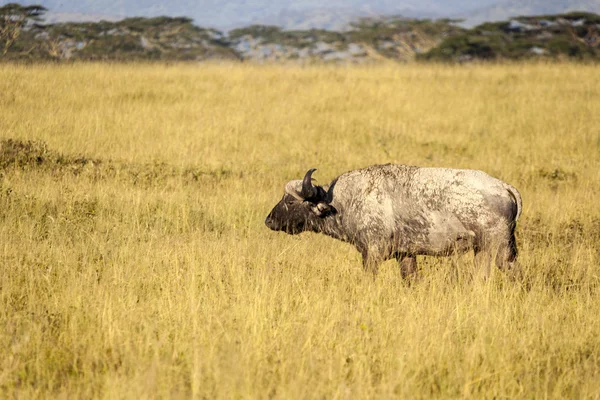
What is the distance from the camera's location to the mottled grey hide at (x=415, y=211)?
18.7 ft

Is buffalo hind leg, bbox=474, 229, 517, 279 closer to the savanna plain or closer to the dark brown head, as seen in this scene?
the savanna plain

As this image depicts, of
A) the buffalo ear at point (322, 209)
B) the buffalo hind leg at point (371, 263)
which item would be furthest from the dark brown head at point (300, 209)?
the buffalo hind leg at point (371, 263)

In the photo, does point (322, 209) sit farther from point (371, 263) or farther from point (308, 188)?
point (371, 263)

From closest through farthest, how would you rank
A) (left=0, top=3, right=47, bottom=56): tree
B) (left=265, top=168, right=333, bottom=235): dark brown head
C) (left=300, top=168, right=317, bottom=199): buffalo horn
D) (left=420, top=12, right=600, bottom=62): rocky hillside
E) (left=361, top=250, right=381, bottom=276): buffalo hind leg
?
1. (left=361, top=250, right=381, bottom=276): buffalo hind leg
2. (left=300, top=168, right=317, bottom=199): buffalo horn
3. (left=265, top=168, right=333, bottom=235): dark brown head
4. (left=0, top=3, right=47, bottom=56): tree
5. (left=420, top=12, right=600, bottom=62): rocky hillside

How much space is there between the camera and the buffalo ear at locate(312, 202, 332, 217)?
6.49 metres

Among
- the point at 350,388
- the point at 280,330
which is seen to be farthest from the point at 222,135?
the point at 350,388

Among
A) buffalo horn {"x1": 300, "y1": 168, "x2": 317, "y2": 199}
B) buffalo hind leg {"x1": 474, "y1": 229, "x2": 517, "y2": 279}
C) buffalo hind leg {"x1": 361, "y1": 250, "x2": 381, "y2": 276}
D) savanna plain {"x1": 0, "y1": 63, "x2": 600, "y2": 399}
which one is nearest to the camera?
savanna plain {"x1": 0, "y1": 63, "x2": 600, "y2": 399}

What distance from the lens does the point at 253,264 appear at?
6.13 meters

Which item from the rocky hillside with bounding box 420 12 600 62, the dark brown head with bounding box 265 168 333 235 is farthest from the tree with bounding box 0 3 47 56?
the rocky hillside with bounding box 420 12 600 62

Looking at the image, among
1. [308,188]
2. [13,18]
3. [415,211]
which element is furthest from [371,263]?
[13,18]

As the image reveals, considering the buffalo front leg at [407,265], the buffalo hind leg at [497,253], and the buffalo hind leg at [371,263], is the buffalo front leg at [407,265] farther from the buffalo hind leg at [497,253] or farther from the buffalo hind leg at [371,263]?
the buffalo hind leg at [497,253]

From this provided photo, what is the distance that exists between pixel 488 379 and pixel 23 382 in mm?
2518

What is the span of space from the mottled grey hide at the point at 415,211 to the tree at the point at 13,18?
43.3 feet

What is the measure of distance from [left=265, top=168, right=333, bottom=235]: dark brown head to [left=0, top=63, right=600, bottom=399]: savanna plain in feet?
0.79
